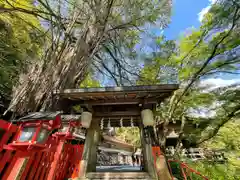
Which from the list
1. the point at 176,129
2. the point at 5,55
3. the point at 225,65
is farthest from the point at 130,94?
the point at 176,129

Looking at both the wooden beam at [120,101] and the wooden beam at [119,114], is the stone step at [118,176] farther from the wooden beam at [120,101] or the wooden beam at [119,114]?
the wooden beam at [120,101]

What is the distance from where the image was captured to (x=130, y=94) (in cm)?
344

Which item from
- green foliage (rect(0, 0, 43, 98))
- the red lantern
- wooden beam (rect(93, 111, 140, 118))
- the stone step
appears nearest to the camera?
the red lantern

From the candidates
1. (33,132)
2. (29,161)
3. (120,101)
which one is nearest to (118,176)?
(120,101)

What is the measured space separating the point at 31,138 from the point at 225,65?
782 centimetres

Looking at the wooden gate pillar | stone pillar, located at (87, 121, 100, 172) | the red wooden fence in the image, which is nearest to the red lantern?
the red wooden fence

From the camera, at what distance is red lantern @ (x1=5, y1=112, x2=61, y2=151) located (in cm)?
200

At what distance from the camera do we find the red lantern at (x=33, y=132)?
2.00 m

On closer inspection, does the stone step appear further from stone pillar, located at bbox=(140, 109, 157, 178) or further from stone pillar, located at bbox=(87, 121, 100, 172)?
stone pillar, located at bbox=(87, 121, 100, 172)

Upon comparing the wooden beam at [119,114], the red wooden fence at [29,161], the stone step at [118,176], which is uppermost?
the wooden beam at [119,114]

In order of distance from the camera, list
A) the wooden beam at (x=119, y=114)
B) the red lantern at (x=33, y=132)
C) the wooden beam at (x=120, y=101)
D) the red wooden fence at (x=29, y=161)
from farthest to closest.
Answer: the wooden beam at (x=119, y=114) → the wooden beam at (x=120, y=101) → the red wooden fence at (x=29, y=161) → the red lantern at (x=33, y=132)

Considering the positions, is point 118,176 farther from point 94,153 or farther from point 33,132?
point 33,132

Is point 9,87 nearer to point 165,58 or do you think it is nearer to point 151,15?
point 165,58

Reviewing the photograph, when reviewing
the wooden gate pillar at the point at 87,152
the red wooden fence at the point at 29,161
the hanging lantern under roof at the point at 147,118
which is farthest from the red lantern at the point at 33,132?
the hanging lantern under roof at the point at 147,118
